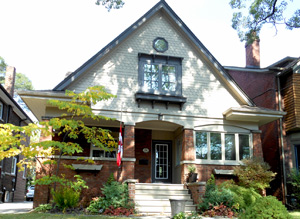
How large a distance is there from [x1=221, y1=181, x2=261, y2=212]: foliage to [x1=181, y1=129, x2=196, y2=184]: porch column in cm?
180

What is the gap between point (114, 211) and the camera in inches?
461

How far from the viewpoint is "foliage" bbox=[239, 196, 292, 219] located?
22.2 feet

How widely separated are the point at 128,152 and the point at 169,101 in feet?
9.83

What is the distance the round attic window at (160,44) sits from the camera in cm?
1569

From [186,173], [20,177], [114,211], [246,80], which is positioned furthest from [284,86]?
[20,177]

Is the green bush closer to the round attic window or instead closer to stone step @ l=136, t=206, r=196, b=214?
stone step @ l=136, t=206, r=196, b=214

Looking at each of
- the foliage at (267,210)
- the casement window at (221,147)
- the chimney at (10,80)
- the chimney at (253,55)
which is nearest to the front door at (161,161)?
the casement window at (221,147)

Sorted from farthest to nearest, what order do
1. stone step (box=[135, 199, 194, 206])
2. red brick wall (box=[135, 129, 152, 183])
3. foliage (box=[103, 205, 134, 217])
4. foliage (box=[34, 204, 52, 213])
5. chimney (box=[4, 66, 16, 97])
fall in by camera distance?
chimney (box=[4, 66, 16, 97]) < red brick wall (box=[135, 129, 152, 183]) < stone step (box=[135, 199, 194, 206]) < foliage (box=[34, 204, 52, 213]) < foliage (box=[103, 205, 134, 217])

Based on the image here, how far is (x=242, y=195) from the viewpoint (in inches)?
526

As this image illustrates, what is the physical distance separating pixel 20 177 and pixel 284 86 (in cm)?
2213

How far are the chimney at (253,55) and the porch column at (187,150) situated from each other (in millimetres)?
8556

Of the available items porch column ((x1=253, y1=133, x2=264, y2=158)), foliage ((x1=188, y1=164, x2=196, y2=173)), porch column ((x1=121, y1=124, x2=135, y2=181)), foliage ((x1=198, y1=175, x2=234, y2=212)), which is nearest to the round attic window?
porch column ((x1=121, y1=124, x2=135, y2=181))

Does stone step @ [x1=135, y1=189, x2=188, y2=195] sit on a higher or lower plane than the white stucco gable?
lower

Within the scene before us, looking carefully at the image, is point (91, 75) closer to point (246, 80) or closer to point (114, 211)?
point (114, 211)
